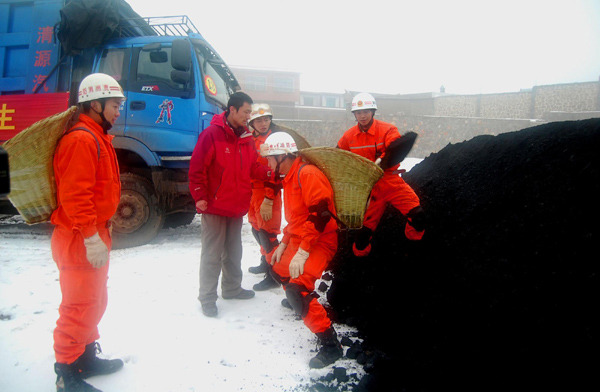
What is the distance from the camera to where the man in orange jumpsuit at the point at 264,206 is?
12.6 ft

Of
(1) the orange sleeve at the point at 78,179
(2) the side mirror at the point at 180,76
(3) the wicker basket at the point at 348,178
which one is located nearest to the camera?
(1) the orange sleeve at the point at 78,179

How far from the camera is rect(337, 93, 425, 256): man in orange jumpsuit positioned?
3.42 meters

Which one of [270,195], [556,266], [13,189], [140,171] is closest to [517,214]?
[556,266]

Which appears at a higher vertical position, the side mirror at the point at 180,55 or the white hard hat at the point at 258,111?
the side mirror at the point at 180,55

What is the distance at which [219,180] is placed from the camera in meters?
3.41

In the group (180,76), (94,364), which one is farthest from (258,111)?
(94,364)

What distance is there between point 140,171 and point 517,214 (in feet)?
15.8

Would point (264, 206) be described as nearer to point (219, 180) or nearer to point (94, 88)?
point (219, 180)

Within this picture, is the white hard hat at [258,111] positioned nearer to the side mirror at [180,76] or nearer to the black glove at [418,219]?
the side mirror at [180,76]

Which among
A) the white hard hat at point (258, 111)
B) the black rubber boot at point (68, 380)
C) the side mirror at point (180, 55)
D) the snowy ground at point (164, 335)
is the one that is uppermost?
the side mirror at point (180, 55)

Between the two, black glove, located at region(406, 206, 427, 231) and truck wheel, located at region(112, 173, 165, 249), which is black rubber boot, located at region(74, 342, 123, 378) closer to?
black glove, located at region(406, 206, 427, 231)

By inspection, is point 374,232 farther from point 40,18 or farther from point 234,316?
point 40,18

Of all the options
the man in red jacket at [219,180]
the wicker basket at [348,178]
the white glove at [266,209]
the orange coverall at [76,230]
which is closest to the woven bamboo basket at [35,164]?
the orange coverall at [76,230]

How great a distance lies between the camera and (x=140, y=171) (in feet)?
17.5
